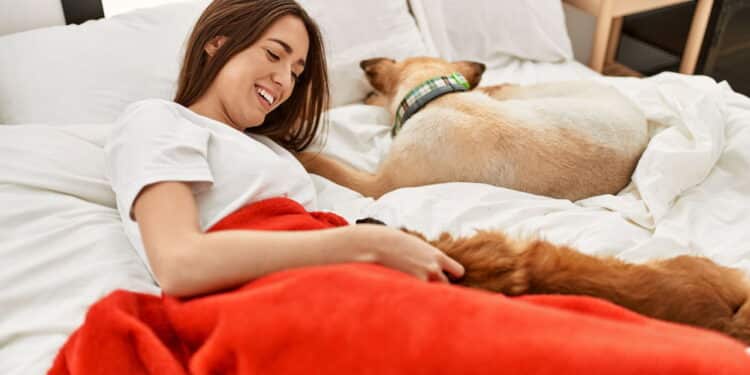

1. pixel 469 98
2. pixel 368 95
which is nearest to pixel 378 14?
pixel 368 95

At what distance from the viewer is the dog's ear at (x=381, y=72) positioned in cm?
179

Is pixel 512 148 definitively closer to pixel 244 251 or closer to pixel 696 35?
pixel 244 251

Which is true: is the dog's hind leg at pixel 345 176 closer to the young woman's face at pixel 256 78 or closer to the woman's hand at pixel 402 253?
the young woman's face at pixel 256 78

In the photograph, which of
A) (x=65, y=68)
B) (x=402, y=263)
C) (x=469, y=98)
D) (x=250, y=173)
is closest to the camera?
(x=402, y=263)

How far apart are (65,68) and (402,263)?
3.58ft

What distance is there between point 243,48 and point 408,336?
0.77m

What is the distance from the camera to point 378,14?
1.91 m

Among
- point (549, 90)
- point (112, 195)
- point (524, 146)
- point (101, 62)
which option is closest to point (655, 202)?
point (524, 146)

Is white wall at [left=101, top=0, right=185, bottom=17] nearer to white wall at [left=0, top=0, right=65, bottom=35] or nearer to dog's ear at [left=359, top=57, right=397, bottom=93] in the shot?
white wall at [left=0, top=0, right=65, bottom=35]

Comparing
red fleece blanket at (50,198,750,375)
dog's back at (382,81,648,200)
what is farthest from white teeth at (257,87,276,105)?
red fleece blanket at (50,198,750,375)

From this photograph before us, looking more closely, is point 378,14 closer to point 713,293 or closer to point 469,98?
point 469,98

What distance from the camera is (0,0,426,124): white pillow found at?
1415mm

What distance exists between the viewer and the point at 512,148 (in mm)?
1479

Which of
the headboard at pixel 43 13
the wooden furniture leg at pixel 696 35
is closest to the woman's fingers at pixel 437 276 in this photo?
the headboard at pixel 43 13
